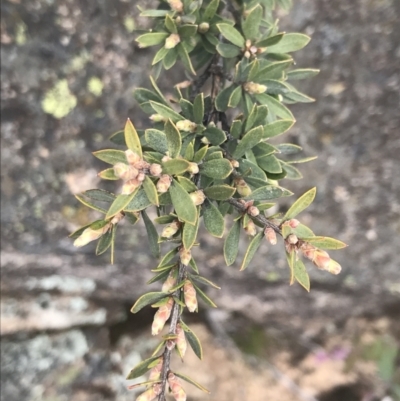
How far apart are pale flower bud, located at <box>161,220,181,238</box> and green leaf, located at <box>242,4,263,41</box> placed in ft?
1.45

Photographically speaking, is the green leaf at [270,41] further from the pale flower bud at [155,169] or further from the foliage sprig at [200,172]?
the pale flower bud at [155,169]

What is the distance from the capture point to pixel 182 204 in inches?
23.2

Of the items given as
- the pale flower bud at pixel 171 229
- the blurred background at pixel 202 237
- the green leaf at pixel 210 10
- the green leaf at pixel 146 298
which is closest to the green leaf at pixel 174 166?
the pale flower bud at pixel 171 229

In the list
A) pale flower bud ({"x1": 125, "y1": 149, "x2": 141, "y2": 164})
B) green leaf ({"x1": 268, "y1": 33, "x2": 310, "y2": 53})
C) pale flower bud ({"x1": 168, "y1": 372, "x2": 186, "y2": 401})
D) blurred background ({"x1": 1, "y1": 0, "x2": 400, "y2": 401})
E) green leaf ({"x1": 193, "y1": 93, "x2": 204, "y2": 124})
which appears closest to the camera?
pale flower bud ({"x1": 125, "y1": 149, "x2": 141, "y2": 164})

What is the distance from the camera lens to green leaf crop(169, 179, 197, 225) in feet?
1.91

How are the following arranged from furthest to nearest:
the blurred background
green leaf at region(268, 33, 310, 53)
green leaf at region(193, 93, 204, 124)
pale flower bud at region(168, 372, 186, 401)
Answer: the blurred background → green leaf at region(268, 33, 310, 53) → green leaf at region(193, 93, 204, 124) → pale flower bud at region(168, 372, 186, 401)

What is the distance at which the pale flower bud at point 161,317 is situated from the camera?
65 cm

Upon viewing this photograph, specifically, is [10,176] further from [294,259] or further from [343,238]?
[343,238]

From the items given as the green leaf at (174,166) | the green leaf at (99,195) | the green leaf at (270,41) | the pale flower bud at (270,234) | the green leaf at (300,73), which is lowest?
the green leaf at (99,195)

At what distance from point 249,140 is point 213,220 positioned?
163 millimetres

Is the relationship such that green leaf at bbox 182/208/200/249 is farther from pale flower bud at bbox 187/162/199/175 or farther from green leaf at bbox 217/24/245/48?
green leaf at bbox 217/24/245/48

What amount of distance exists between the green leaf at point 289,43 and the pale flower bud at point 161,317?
1.91 feet

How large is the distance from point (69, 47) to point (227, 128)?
29.5 inches

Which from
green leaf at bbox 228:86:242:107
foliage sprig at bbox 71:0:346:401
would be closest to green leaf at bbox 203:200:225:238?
foliage sprig at bbox 71:0:346:401
